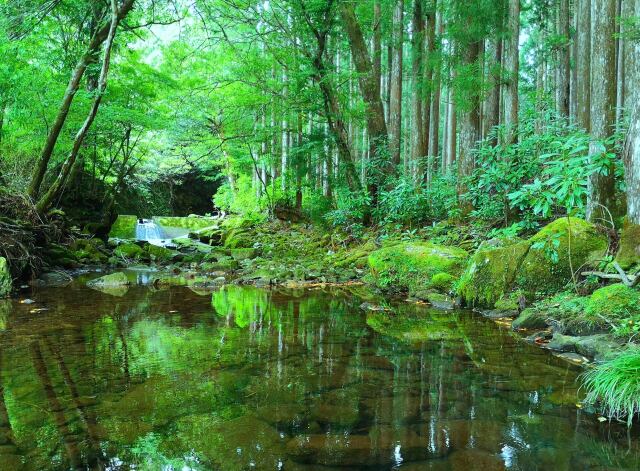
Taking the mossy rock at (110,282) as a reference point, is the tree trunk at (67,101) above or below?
above

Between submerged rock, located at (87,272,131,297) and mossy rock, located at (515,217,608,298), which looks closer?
mossy rock, located at (515,217,608,298)

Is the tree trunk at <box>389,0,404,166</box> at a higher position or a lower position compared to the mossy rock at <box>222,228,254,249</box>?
higher

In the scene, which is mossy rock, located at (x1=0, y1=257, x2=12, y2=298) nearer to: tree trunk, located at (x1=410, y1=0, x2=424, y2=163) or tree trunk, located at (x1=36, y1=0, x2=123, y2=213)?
tree trunk, located at (x1=36, y1=0, x2=123, y2=213)

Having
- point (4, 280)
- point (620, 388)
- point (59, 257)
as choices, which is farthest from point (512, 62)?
point (59, 257)

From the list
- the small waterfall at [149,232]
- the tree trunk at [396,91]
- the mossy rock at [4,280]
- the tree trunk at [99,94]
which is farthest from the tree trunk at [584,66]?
the small waterfall at [149,232]

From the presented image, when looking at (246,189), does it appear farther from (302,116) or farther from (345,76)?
(345,76)

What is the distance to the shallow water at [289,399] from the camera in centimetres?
256

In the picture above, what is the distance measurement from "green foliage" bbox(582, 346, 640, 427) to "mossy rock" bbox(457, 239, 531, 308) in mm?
3563

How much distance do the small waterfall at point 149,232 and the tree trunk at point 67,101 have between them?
1154cm

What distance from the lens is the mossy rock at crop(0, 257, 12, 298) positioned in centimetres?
786

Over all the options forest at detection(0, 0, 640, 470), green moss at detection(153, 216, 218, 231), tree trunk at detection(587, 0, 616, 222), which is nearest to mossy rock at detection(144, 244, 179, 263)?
forest at detection(0, 0, 640, 470)

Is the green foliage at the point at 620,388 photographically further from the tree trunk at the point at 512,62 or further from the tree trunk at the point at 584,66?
the tree trunk at the point at 512,62

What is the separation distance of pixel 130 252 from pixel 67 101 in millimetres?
6087

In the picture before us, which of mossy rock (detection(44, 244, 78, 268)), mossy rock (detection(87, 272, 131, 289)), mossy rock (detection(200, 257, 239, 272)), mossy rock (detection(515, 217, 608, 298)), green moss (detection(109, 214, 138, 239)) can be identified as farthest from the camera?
green moss (detection(109, 214, 138, 239))
